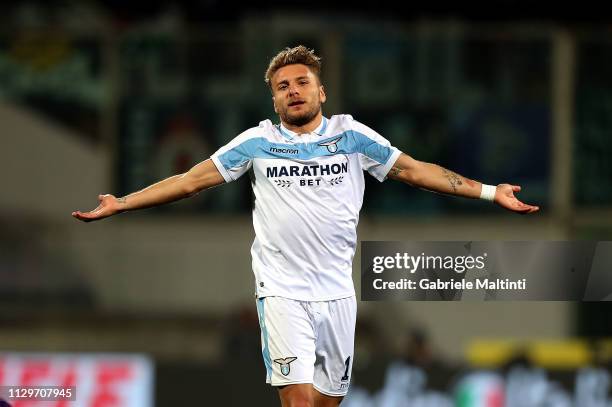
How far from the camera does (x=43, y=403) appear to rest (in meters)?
7.11

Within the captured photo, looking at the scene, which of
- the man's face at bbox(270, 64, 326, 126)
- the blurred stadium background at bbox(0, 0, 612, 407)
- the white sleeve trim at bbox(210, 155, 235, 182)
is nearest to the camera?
the man's face at bbox(270, 64, 326, 126)

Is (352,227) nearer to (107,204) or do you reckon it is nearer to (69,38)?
(107,204)

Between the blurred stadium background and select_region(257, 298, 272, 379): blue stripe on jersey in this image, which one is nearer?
select_region(257, 298, 272, 379): blue stripe on jersey

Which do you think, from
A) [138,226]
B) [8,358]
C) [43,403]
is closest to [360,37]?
[138,226]

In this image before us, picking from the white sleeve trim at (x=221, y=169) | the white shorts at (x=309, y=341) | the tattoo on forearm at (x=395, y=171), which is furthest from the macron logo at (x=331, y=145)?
the white shorts at (x=309, y=341)

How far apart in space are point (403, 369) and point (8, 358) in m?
3.51

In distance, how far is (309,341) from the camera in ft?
20.0

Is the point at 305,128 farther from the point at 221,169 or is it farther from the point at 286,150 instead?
the point at 221,169

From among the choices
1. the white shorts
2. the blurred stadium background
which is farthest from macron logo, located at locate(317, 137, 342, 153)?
the blurred stadium background

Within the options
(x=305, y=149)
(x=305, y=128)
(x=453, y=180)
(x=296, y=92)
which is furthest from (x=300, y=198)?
(x=453, y=180)

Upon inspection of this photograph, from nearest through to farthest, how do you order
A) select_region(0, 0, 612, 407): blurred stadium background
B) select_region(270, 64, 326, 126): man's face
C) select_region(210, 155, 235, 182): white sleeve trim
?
select_region(270, 64, 326, 126): man's face, select_region(210, 155, 235, 182): white sleeve trim, select_region(0, 0, 612, 407): blurred stadium background

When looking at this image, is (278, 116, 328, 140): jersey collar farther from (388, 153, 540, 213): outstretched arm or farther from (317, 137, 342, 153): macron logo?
(388, 153, 540, 213): outstretched arm

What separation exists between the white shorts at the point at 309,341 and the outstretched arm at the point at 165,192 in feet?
1.93

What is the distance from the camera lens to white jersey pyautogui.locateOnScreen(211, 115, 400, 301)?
6.04m
